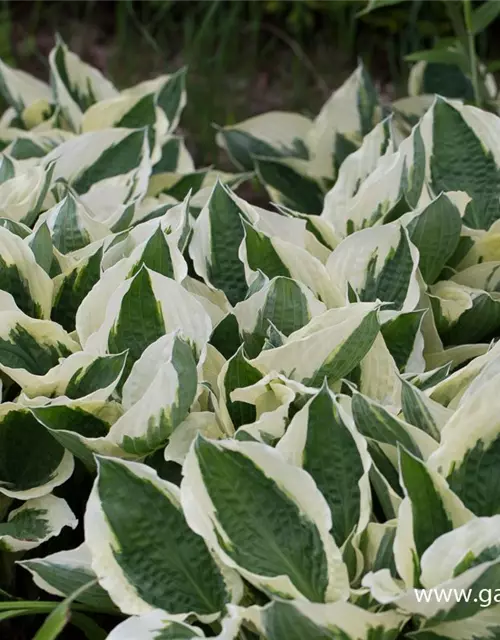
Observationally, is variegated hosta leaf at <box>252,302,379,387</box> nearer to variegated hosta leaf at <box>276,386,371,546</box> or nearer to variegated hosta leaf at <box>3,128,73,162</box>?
variegated hosta leaf at <box>276,386,371,546</box>

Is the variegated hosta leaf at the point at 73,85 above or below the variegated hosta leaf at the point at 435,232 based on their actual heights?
above

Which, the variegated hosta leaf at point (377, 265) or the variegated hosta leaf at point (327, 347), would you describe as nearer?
the variegated hosta leaf at point (327, 347)

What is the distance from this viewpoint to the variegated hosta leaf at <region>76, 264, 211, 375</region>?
31.4 inches

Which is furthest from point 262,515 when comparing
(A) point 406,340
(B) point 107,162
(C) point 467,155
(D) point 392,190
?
(B) point 107,162

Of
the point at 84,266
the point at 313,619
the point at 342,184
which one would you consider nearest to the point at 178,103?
the point at 342,184

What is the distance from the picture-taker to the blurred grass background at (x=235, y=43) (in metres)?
2.46

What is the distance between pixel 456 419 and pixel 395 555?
117 mm

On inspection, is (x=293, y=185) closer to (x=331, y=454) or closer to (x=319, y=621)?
(x=331, y=454)

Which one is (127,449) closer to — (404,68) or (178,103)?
(178,103)

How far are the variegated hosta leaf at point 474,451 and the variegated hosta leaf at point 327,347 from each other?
113mm

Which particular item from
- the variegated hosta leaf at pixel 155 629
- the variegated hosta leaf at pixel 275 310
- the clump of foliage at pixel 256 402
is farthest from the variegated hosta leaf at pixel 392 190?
the variegated hosta leaf at pixel 155 629

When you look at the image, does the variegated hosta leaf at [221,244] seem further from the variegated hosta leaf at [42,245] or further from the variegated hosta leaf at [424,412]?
the variegated hosta leaf at [424,412]

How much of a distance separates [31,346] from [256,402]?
0.74ft

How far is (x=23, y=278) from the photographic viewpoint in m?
0.88
